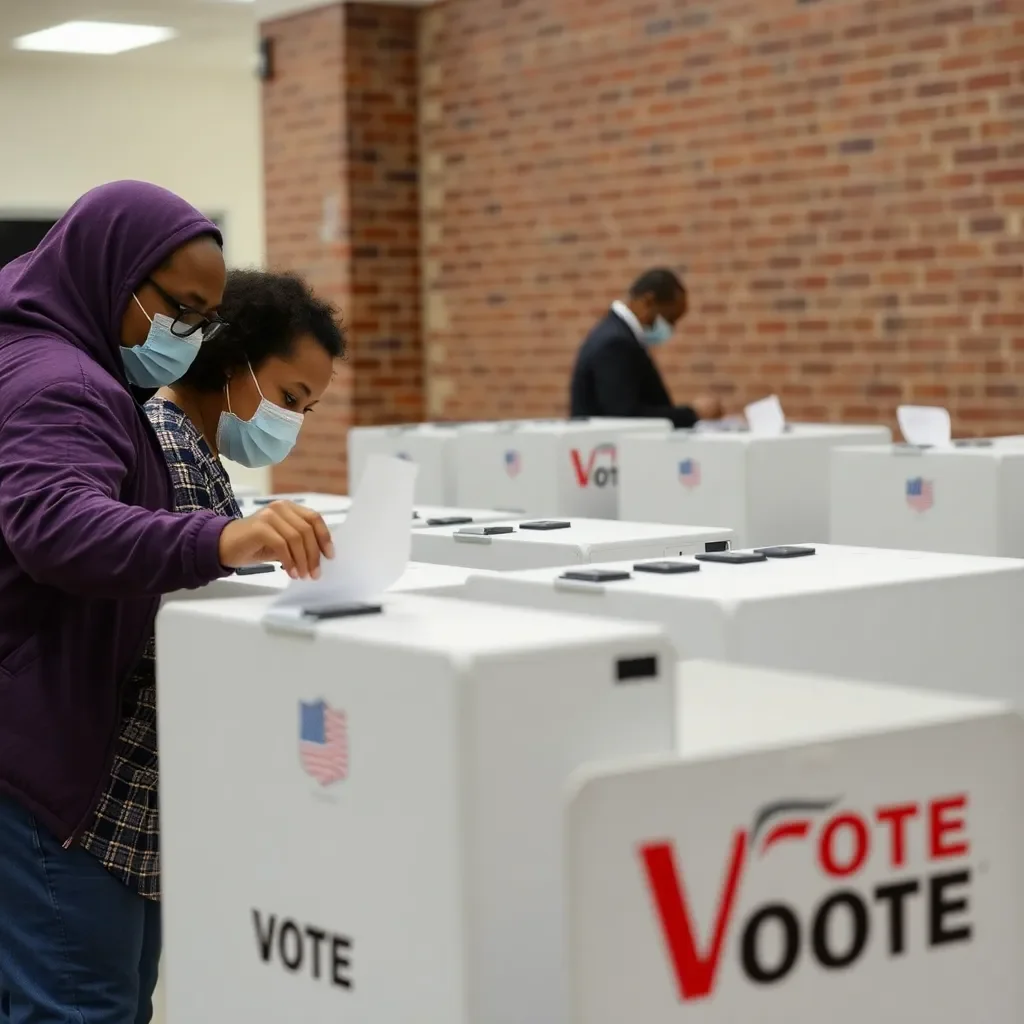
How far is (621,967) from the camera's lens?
1128mm

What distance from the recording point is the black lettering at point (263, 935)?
4.48 feet

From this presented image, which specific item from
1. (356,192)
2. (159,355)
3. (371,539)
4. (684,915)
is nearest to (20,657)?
(159,355)

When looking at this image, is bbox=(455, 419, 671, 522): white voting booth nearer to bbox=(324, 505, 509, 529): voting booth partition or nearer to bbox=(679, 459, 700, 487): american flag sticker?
bbox=(679, 459, 700, 487): american flag sticker

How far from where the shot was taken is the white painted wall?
33.6ft

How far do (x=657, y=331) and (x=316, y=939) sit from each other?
4637 millimetres

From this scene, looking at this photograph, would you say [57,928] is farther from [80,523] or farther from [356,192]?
[356,192]

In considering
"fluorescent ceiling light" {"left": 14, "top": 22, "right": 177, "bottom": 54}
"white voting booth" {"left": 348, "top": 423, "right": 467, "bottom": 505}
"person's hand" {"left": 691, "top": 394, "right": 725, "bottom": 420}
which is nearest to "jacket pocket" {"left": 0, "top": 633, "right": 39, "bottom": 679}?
"white voting booth" {"left": 348, "top": 423, "right": 467, "bottom": 505}

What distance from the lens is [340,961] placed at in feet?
4.25

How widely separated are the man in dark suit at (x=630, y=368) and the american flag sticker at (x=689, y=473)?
1.56 m

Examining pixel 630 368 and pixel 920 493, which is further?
pixel 630 368

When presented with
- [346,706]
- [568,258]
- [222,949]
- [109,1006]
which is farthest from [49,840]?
[568,258]

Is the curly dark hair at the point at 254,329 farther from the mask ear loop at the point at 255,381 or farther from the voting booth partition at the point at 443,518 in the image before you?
the voting booth partition at the point at 443,518

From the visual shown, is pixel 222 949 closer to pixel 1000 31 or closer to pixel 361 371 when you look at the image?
pixel 1000 31

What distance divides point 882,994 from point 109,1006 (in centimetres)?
84
